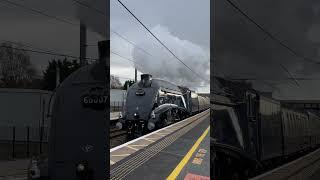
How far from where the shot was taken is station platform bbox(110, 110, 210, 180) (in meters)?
1.56

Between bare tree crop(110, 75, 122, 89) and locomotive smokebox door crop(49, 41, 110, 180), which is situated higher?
bare tree crop(110, 75, 122, 89)

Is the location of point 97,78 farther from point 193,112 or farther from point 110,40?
point 193,112

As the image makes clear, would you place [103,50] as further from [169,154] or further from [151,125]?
[169,154]

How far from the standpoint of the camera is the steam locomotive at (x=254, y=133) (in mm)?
1414

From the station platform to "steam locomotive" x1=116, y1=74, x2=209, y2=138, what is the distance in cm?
5

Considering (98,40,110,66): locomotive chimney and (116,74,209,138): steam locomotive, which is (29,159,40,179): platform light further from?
(98,40,110,66): locomotive chimney

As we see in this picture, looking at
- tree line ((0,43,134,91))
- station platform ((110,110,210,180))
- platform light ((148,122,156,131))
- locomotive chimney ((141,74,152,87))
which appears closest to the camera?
station platform ((110,110,210,180))

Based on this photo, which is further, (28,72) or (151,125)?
(28,72)

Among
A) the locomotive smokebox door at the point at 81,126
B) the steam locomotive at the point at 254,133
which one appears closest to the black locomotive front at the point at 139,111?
the locomotive smokebox door at the point at 81,126

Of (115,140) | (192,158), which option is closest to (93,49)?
(115,140)

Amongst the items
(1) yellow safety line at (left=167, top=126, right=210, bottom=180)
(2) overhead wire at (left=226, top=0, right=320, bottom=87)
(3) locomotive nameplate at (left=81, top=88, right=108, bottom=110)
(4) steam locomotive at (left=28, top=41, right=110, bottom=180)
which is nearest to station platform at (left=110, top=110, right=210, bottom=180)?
(1) yellow safety line at (left=167, top=126, right=210, bottom=180)

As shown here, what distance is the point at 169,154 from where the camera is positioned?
1.69 metres

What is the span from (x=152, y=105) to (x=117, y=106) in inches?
7.2

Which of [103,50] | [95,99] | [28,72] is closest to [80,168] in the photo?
[95,99]
